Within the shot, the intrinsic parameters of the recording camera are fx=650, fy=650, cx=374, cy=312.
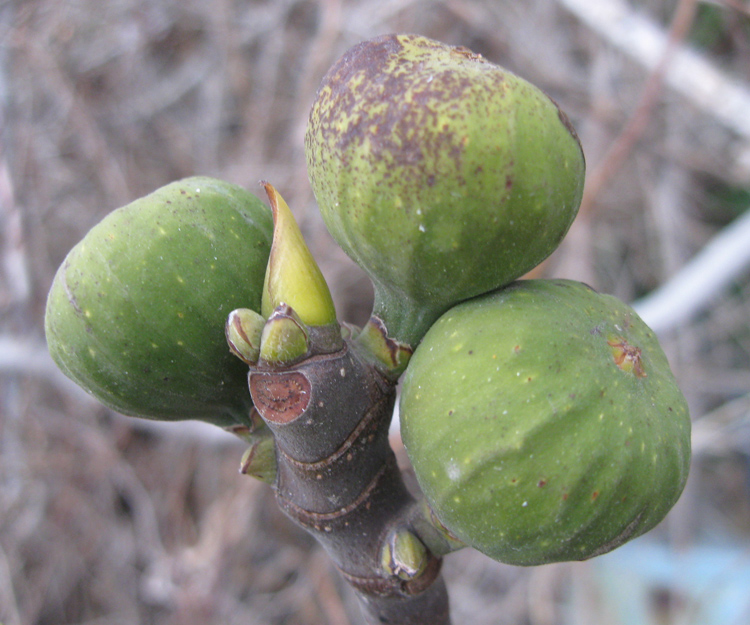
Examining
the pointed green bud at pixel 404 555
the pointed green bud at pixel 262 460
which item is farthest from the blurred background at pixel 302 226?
the pointed green bud at pixel 404 555

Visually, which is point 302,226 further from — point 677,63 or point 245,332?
point 245,332

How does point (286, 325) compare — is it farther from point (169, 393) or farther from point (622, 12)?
point (622, 12)

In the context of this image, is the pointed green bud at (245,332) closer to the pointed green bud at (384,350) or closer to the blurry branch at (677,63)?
the pointed green bud at (384,350)

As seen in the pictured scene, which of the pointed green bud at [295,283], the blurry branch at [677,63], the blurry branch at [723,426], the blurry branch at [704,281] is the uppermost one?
the pointed green bud at [295,283]

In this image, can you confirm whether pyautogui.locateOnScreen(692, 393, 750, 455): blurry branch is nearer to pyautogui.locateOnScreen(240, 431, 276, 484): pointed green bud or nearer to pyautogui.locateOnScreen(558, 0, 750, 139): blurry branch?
pyautogui.locateOnScreen(558, 0, 750, 139): blurry branch

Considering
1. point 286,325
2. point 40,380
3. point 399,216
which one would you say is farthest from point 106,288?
point 40,380

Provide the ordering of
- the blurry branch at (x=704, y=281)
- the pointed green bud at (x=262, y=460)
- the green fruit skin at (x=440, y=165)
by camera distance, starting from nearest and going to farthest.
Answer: the green fruit skin at (x=440, y=165), the pointed green bud at (x=262, y=460), the blurry branch at (x=704, y=281)

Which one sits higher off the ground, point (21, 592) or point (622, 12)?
point (622, 12)
